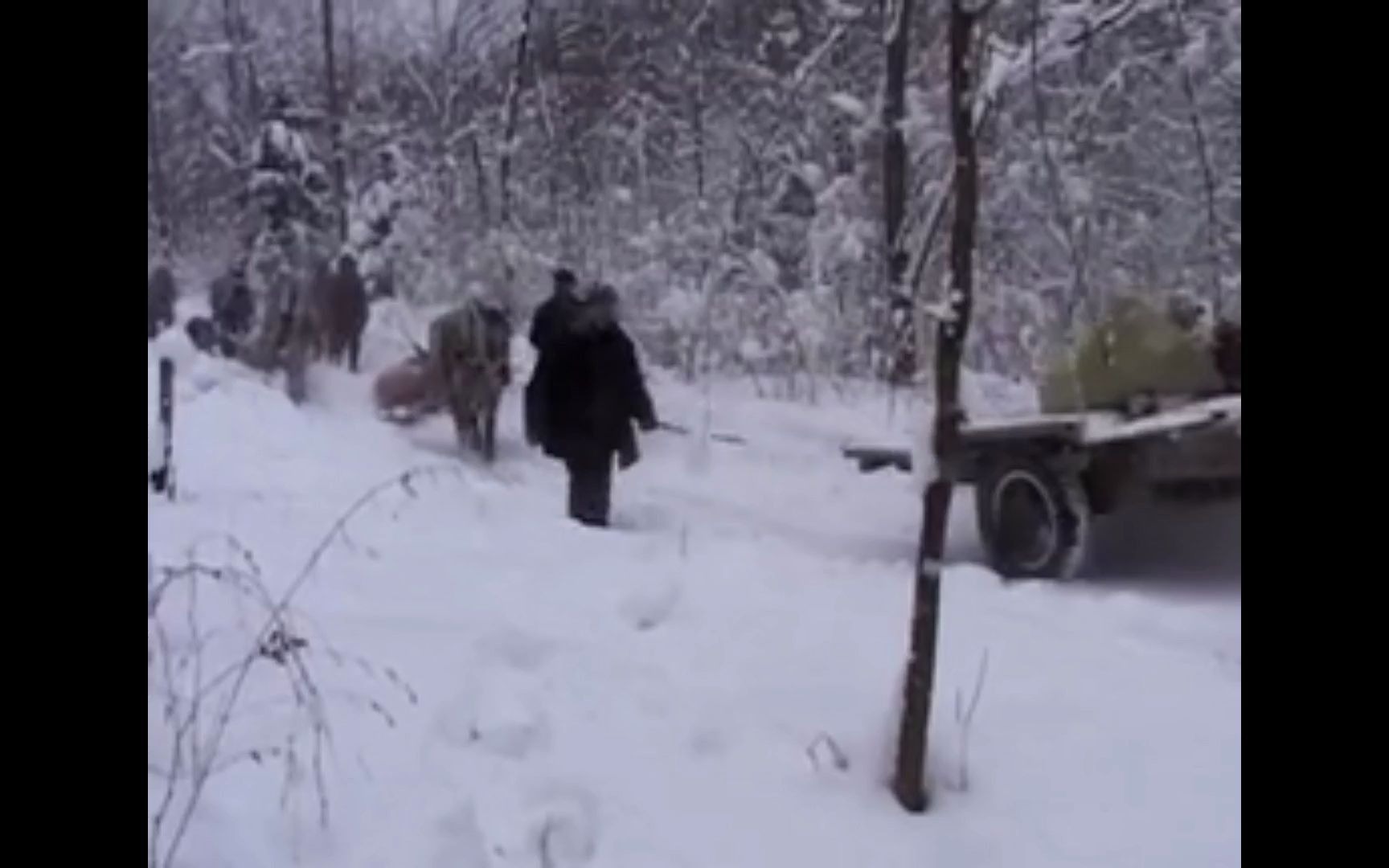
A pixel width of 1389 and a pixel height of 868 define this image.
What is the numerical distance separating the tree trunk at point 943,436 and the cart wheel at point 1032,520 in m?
2.27

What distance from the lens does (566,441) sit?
646cm

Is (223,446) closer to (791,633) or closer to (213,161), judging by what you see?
(791,633)

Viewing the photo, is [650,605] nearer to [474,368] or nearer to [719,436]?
[474,368]

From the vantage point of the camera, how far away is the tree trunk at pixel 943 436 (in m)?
2.96

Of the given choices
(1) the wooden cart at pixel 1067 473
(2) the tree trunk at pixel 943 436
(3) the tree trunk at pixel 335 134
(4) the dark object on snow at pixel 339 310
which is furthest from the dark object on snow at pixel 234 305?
(2) the tree trunk at pixel 943 436

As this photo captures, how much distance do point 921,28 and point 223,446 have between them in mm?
4036

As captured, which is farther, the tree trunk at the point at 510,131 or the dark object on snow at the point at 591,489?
the tree trunk at the point at 510,131

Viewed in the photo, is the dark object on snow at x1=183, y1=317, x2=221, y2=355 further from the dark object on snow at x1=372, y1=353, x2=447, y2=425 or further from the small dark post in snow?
the small dark post in snow

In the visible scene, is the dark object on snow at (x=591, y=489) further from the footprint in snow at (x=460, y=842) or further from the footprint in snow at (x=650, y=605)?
the footprint in snow at (x=460, y=842)

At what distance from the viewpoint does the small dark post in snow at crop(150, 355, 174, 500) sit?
19.0 ft

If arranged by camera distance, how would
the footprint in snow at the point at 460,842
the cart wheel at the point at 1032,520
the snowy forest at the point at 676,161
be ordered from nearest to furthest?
the footprint in snow at the point at 460,842 → the cart wheel at the point at 1032,520 → the snowy forest at the point at 676,161

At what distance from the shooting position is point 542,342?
6.49m

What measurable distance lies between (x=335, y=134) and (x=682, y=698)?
40.3ft
